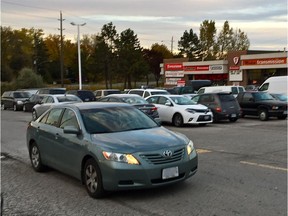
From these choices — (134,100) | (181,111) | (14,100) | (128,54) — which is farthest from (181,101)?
(128,54)

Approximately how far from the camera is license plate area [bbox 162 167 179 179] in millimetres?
6225

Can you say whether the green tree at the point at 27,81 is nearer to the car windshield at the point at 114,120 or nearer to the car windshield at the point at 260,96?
the car windshield at the point at 260,96

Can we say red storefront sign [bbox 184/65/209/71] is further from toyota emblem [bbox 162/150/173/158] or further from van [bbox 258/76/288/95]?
toyota emblem [bbox 162/150/173/158]

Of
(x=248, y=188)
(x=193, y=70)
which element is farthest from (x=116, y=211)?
(x=193, y=70)

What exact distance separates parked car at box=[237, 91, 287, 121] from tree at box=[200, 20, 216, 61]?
70252 millimetres

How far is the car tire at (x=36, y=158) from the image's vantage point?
854 cm

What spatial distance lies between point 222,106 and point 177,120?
2713 mm

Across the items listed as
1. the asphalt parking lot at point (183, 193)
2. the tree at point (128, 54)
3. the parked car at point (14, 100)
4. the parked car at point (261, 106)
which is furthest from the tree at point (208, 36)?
the asphalt parking lot at point (183, 193)

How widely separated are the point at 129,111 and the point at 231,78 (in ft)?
161

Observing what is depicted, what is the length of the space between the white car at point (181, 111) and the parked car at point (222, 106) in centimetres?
105

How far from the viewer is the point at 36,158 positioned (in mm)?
8727

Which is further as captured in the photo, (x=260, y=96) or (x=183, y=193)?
(x=260, y=96)

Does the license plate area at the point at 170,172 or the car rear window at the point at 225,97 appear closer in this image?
the license plate area at the point at 170,172

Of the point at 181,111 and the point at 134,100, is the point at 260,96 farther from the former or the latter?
the point at 134,100
